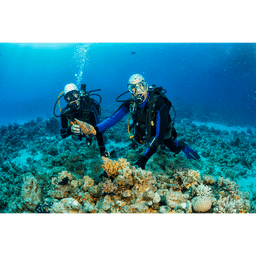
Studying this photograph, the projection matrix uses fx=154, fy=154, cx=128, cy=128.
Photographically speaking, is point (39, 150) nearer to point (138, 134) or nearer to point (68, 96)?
point (68, 96)

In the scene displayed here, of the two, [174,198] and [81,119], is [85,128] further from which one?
[174,198]

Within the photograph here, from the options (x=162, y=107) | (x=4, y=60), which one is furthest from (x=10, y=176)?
(x=162, y=107)

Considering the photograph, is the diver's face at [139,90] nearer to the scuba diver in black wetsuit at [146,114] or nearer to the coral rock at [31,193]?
the scuba diver in black wetsuit at [146,114]

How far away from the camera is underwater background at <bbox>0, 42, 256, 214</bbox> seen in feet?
8.91

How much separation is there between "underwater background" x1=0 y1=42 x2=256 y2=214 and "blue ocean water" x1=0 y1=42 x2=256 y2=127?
20 mm

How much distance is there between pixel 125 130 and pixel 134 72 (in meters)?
1.50

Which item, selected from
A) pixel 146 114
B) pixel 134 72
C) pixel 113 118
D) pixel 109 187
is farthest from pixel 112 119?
pixel 109 187

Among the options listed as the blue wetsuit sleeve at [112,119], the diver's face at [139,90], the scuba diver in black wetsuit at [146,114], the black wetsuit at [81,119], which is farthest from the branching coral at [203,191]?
the black wetsuit at [81,119]

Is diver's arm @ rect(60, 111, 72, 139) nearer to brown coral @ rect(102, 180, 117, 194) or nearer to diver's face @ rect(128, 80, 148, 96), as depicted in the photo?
brown coral @ rect(102, 180, 117, 194)

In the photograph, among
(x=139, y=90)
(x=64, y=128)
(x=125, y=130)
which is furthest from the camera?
(x=125, y=130)

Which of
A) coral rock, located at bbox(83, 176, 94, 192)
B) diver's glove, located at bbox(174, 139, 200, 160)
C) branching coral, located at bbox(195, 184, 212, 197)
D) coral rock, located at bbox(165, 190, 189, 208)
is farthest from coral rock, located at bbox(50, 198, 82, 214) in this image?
diver's glove, located at bbox(174, 139, 200, 160)

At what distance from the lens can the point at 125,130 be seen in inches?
161

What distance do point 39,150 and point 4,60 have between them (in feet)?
6.98

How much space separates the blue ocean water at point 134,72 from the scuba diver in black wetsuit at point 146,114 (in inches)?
16.5
